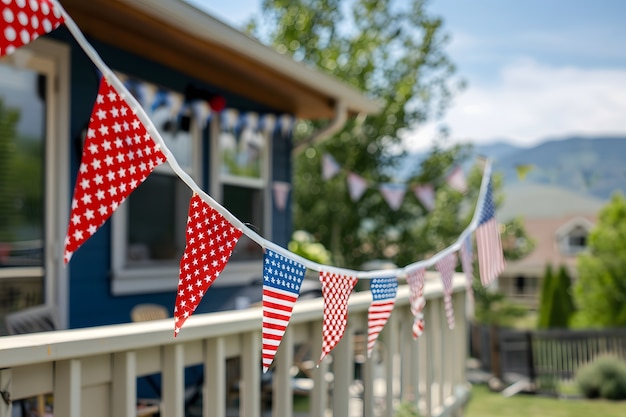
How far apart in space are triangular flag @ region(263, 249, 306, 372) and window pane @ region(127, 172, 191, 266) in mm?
3236

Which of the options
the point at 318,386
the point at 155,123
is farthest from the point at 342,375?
the point at 155,123

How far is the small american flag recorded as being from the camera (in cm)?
433

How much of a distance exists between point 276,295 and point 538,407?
7.22 metres

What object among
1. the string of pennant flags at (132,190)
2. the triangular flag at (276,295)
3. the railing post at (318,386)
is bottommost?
the railing post at (318,386)

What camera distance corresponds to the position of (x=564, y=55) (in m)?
104

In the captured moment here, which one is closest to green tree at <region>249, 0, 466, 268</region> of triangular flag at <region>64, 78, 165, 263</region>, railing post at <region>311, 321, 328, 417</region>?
railing post at <region>311, 321, 328, 417</region>

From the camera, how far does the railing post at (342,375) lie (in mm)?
3131

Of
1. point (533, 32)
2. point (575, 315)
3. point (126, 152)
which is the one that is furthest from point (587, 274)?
point (533, 32)

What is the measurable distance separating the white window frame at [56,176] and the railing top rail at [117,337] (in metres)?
2.27

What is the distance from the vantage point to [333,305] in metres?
2.52

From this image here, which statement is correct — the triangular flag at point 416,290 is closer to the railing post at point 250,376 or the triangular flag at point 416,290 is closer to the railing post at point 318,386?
the railing post at point 318,386

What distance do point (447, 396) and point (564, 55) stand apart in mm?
107979

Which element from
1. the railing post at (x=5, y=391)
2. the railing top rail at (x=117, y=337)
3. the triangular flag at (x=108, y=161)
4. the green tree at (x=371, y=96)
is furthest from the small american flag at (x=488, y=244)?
the green tree at (x=371, y=96)

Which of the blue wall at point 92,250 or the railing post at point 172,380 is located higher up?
the blue wall at point 92,250
